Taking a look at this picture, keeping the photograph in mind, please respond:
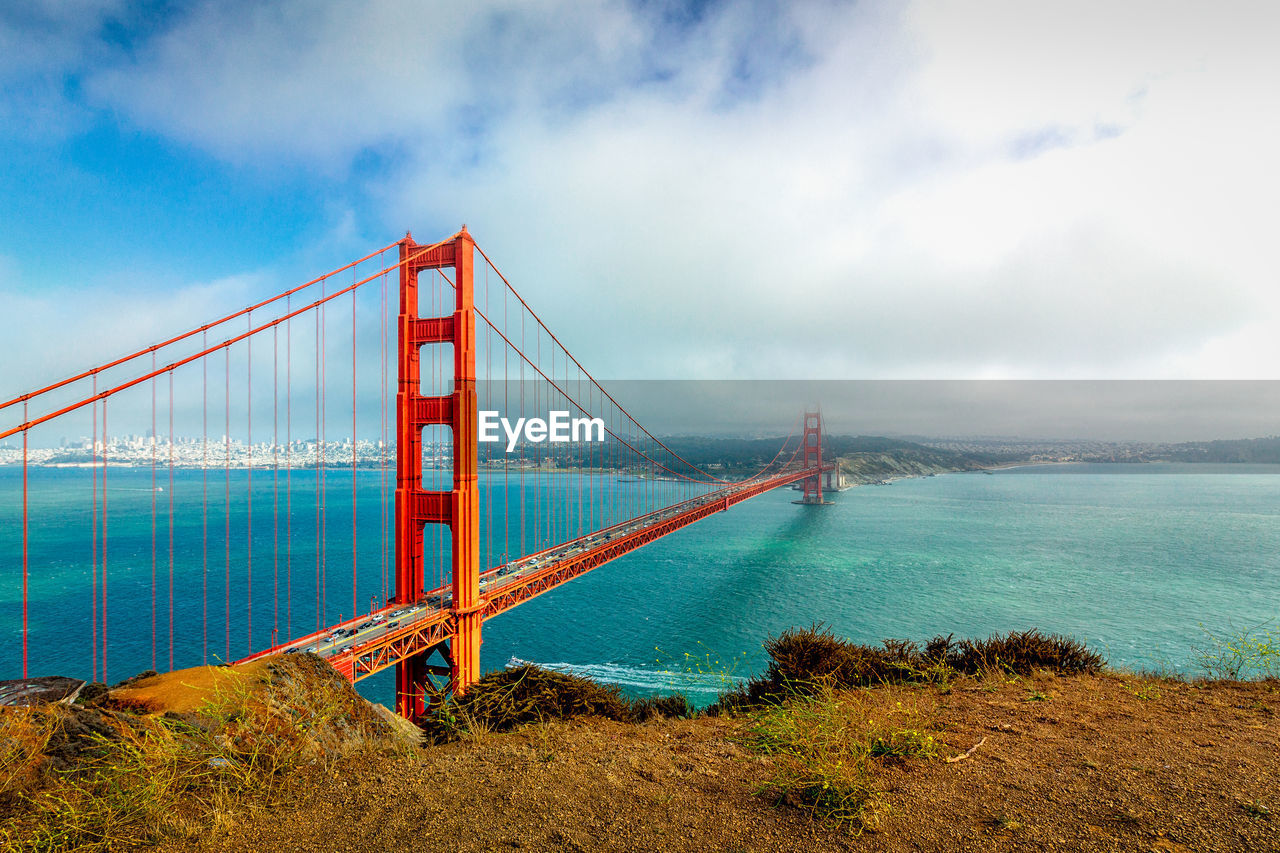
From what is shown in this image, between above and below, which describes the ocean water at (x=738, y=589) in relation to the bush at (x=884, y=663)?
below

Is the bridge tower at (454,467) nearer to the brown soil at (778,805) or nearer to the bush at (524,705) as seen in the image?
the bush at (524,705)

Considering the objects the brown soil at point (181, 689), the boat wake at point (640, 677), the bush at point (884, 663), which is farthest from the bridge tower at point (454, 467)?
the bush at point (884, 663)

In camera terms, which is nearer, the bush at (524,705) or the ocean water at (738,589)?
the bush at (524,705)

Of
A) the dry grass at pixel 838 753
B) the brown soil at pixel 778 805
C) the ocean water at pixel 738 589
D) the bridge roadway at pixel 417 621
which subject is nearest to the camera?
the brown soil at pixel 778 805

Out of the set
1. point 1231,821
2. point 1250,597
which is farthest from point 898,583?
point 1231,821

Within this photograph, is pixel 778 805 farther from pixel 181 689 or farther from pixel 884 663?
pixel 181 689

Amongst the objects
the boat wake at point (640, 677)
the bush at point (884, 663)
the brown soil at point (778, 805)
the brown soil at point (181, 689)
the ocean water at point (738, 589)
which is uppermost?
the brown soil at point (778, 805)

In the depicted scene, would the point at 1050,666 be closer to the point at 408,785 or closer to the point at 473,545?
the point at 408,785

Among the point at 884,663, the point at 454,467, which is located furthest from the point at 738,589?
the point at 884,663
